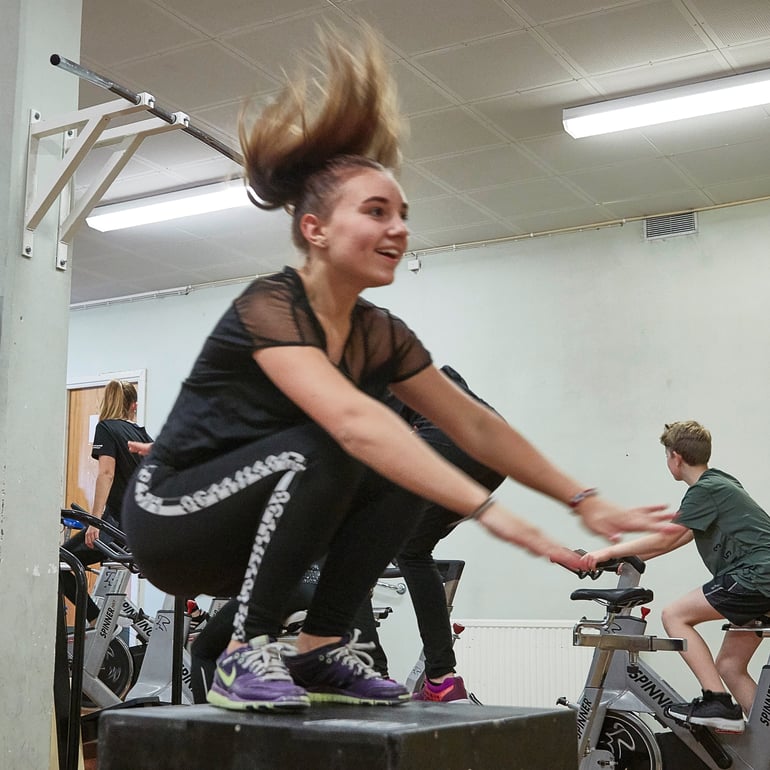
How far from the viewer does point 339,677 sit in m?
1.61

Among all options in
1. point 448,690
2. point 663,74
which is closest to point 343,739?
point 448,690

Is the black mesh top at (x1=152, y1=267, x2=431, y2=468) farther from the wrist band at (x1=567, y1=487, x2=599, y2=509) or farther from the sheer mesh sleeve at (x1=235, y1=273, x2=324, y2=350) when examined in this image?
the wrist band at (x1=567, y1=487, x2=599, y2=509)

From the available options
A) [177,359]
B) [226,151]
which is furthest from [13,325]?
[177,359]

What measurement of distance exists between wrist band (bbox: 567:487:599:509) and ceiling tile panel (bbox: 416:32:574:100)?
327 cm

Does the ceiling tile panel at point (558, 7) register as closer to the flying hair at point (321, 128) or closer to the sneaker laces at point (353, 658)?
the flying hair at point (321, 128)

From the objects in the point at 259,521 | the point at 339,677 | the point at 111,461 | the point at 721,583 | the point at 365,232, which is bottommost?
the point at 339,677

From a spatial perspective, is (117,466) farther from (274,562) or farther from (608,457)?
(274,562)

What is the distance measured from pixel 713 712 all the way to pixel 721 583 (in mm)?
530

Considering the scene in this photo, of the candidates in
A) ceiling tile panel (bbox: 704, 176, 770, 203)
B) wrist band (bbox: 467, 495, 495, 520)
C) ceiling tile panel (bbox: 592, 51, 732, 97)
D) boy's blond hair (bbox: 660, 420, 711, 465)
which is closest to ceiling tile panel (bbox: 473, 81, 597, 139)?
ceiling tile panel (bbox: 592, 51, 732, 97)

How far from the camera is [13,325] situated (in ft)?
9.89

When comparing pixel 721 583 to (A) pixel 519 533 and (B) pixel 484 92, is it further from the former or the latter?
(A) pixel 519 533

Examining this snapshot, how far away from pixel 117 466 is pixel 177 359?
3.29 meters

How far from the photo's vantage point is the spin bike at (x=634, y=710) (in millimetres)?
4133

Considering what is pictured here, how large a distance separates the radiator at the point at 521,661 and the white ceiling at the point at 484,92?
104 inches
